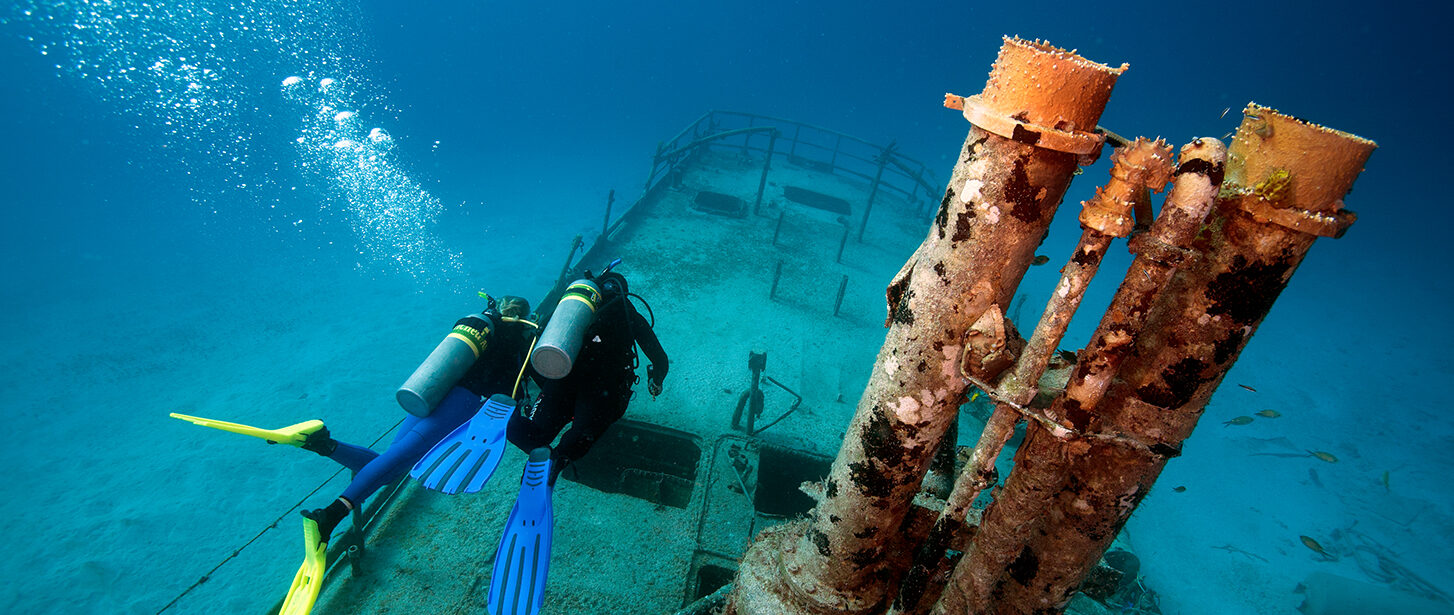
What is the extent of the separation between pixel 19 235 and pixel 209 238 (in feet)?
27.1

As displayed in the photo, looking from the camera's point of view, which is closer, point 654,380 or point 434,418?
point 434,418

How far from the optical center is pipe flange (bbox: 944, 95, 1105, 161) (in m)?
1.29

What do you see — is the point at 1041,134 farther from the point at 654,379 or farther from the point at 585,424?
the point at 654,379

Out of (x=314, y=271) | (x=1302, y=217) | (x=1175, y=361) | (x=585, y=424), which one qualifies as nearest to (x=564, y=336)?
(x=585, y=424)

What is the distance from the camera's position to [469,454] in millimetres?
3998

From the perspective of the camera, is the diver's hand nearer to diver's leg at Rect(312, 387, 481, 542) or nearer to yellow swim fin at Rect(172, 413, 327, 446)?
diver's leg at Rect(312, 387, 481, 542)

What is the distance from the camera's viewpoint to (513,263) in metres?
22.6

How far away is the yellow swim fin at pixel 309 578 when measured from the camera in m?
3.54

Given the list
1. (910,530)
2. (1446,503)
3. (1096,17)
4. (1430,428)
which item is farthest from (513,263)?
(1096,17)

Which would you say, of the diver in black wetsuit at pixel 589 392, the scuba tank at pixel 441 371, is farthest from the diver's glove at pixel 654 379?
the scuba tank at pixel 441 371

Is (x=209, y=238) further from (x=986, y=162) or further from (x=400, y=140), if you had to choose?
(x=400, y=140)

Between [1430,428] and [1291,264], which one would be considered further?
[1430,428]

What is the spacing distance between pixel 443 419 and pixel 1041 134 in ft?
15.7

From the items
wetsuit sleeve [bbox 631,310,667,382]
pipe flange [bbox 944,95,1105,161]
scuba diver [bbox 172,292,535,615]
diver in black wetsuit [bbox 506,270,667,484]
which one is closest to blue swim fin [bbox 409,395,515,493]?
scuba diver [bbox 172,292,535,615]
